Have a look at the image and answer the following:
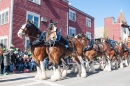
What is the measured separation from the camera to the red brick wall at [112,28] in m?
50.0

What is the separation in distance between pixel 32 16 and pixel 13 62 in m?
10.1

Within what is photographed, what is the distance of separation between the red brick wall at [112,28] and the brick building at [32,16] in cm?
2042

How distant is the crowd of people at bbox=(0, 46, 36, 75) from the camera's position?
12.7 metres

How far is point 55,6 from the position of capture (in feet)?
87.7

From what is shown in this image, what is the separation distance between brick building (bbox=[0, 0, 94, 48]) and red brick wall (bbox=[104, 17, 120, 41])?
67.0 ft

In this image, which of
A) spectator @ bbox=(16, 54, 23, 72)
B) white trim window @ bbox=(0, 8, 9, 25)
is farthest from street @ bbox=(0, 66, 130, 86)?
white trim window @ bbox=(0, 8, 9, 25)

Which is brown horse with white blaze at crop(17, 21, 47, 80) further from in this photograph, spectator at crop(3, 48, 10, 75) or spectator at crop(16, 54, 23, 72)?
spectator at crop(16, 54, 23, 72)

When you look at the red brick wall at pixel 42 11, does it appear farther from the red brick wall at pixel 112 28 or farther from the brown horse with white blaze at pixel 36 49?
the red brick wall at pixel 112 28

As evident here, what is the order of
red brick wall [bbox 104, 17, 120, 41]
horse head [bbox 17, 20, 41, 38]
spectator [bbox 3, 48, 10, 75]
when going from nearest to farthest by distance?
horse head [bbox 17, 20, 41, 38] → spectator [bbox 3, 48, 10, 75] → red brick wall [bbox 104, 17, 120, 41]

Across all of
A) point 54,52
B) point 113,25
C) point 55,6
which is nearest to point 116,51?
point 54,52

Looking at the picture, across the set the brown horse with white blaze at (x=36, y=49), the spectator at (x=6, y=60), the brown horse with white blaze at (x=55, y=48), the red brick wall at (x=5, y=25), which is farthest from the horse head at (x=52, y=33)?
the red brick wall at (x=5, y=25)

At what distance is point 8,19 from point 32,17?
10.2 feet

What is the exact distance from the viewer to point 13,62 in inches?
545

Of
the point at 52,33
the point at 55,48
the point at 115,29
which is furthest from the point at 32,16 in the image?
the point at 115,29
